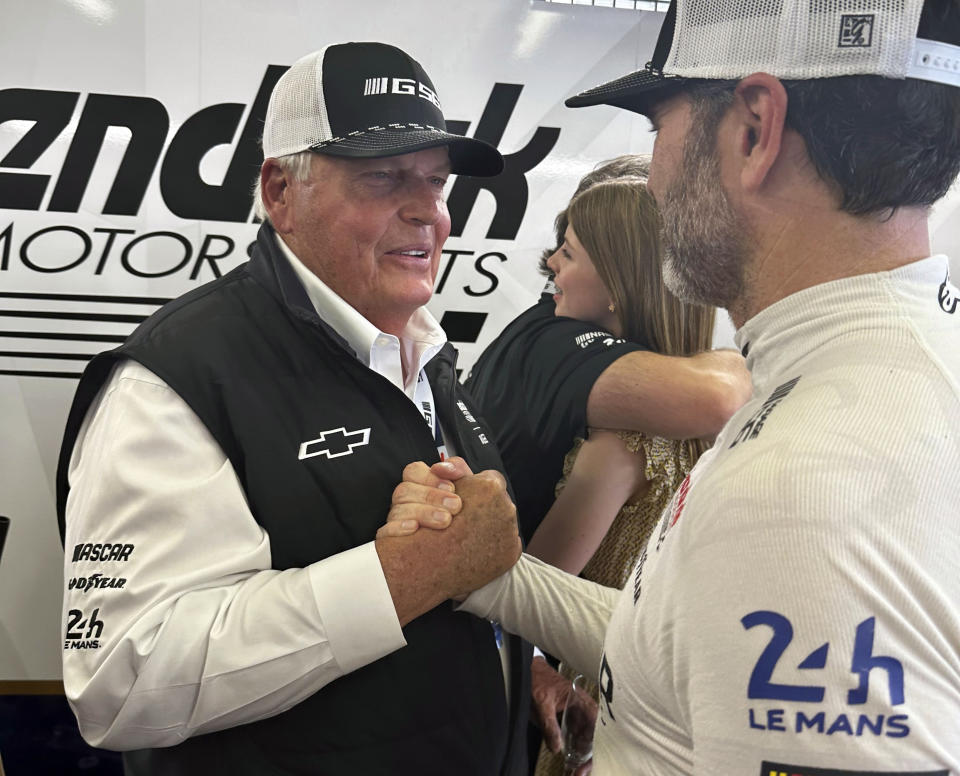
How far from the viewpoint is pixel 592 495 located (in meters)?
1.67

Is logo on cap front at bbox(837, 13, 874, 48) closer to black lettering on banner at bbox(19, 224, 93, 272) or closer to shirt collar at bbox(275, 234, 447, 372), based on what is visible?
shirt collar at bbox(275, 234, 447, 372)

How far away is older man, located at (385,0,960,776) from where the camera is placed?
65 cm

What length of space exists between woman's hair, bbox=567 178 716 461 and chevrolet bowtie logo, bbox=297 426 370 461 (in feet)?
2.65

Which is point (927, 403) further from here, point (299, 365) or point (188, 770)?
point (188, 770)

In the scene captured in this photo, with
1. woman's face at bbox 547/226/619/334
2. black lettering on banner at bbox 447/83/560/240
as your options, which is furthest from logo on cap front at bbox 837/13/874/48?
black lettering on banner at bbox 447/83/560/240

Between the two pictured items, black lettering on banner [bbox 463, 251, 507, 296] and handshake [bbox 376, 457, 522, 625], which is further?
black lettering on banner [bbox 463, 251, 507, 296]

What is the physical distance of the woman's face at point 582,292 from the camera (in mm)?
1857

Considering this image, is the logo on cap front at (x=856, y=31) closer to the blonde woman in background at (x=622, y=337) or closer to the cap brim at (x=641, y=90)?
the cap brim at (x=641, y=90)

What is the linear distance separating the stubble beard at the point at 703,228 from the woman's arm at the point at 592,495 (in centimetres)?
69

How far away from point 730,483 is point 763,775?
25 cm

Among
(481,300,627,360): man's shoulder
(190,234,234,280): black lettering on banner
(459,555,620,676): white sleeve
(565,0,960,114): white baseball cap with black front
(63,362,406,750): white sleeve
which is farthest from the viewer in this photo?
(190,234,234,280): black lettering on banner

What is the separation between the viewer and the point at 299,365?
1.27 metres

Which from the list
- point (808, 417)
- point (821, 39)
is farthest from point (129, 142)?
point (808, 417)

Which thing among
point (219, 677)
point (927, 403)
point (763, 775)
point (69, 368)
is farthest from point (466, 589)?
point (69, 368)
